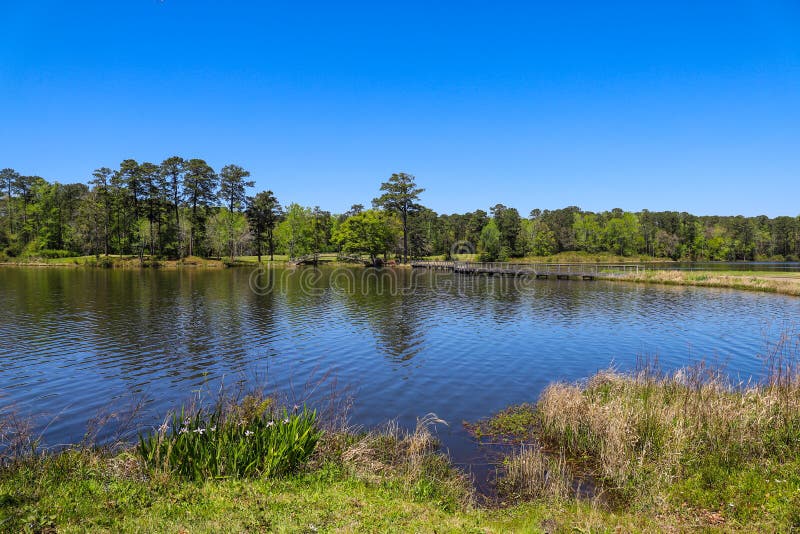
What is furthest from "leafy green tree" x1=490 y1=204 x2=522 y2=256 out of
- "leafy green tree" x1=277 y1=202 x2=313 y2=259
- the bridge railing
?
"leafy green tree" x1=277 y1=202 x2=313 y2=259

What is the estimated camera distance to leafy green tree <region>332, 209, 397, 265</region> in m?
114

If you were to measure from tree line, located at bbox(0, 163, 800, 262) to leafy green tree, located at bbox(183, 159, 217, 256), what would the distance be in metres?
0.24

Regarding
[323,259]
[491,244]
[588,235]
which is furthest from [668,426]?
[588,235]

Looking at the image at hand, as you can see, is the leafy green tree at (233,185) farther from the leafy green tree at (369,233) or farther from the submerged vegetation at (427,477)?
the submerged vegetation at (427,477)

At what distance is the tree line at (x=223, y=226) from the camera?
336ft

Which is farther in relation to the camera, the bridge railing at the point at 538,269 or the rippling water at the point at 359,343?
the bridge railing at the point at 538,269

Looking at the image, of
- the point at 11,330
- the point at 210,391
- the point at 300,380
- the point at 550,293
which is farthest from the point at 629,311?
the point at 11,330

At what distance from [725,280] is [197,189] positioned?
10884 centimetres

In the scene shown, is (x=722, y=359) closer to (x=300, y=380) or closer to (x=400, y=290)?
(x=300, y=380)

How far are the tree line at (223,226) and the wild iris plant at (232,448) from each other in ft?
327

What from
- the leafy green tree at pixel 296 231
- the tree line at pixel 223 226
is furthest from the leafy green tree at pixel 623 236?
the leafy green tree at pixel 296 231

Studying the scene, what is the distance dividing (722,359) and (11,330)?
4293 cm

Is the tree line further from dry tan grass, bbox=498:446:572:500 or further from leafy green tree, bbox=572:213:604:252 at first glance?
dry tan grass, bbox=498:446:572:500

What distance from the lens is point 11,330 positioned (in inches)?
1122
